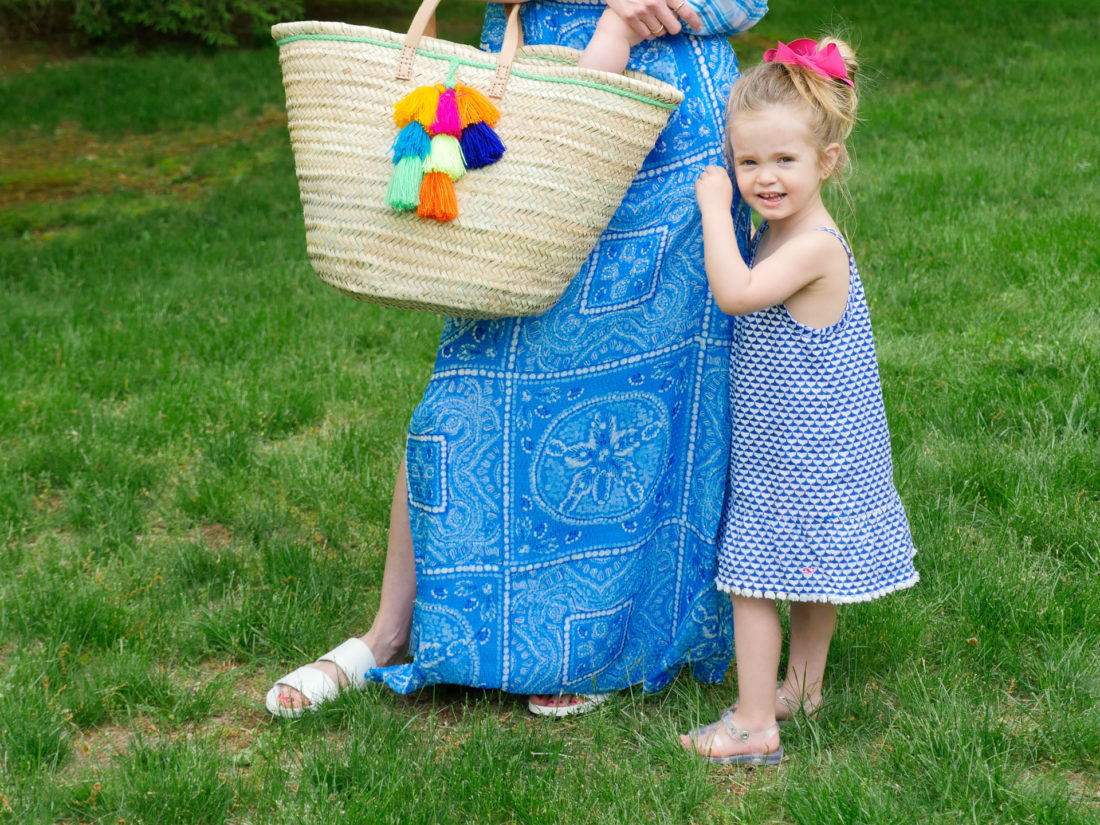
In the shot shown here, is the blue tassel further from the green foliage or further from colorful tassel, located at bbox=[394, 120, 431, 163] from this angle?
the green foliage

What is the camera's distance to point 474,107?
208 cm

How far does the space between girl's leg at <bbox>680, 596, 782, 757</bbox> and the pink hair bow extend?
101 cm

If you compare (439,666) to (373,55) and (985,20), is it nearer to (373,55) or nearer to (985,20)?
(373,55)

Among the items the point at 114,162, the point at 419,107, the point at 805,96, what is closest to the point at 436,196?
the point at 419,107

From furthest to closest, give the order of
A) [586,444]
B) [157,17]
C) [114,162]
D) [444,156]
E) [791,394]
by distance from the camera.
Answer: [157,17]
[114,162]
[586,444]
[791,394]
[444,156]

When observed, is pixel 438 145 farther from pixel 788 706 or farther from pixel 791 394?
pixel 788 706

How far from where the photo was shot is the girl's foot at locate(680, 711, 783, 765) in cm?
237

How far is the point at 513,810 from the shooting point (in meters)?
2.20

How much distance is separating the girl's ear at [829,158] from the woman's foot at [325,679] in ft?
4.50

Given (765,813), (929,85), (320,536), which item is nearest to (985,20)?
(929,85)

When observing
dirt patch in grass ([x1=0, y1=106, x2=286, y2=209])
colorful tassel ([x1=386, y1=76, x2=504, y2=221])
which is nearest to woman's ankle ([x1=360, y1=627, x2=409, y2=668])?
colorful tassel ([x1=386, y1=76, x2=504, y2=221])

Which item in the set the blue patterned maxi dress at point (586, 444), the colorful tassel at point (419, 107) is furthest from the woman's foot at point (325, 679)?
the colorful tassel at point (419, 107)

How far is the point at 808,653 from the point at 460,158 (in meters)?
1.23

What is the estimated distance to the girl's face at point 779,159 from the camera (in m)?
2.21
